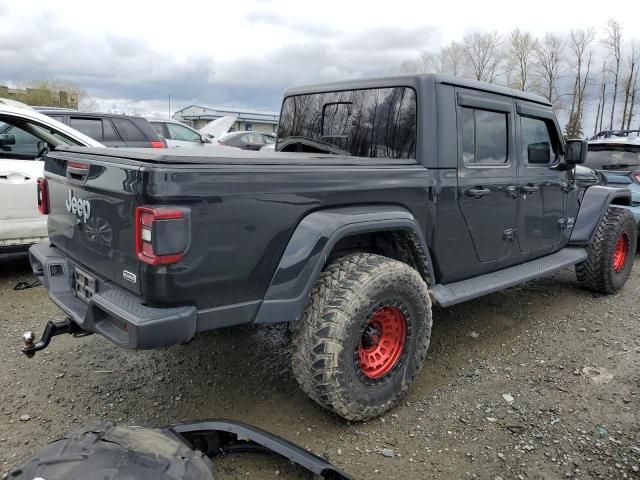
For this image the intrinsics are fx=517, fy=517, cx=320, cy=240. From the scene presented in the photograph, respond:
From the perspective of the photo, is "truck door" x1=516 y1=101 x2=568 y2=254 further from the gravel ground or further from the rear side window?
the rear side window

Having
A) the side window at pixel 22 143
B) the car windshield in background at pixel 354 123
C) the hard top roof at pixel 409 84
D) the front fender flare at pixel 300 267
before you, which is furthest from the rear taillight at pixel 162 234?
the side window at pixel 22 143

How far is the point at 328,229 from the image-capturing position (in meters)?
2.57

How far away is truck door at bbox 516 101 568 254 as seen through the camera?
4066mm

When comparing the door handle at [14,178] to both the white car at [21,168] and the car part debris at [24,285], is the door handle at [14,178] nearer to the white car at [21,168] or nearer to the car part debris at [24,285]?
the white car at [21,168]

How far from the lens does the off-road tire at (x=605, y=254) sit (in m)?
5.05

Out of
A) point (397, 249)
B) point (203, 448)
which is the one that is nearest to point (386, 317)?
point (397, 249)

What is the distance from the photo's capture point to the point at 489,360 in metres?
3.79

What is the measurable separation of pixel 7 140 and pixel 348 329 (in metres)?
4.40

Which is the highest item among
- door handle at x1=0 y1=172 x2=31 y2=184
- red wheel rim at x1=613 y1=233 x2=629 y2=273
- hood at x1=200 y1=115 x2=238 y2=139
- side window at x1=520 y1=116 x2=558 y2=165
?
hood at x1=200 y1=115 x2=238 y2=139

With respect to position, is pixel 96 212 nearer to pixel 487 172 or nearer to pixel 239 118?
pixel 487 172

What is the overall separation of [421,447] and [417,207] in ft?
4.48

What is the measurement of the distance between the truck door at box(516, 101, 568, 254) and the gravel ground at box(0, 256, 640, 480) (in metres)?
0.83

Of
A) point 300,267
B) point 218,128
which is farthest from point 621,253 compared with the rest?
point 218,128

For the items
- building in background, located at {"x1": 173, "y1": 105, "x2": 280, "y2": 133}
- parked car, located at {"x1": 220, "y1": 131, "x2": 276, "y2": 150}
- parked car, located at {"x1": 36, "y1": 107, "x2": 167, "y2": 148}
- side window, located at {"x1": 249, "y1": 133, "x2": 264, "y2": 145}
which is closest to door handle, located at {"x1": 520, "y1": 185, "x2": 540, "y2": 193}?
parked car, located at {"x1": 36, "y1": 107, "x2": 167, "y2": 148}
